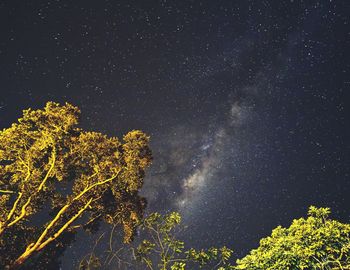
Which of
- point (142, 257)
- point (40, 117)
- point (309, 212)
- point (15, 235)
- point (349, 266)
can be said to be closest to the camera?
point (349, 266)

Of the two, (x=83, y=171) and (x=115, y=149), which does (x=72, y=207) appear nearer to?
(x=83, y=171)

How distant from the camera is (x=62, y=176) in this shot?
16.3 meters

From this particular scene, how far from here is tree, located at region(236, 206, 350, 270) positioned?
1112 centimetres

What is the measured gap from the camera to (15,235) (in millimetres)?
16391

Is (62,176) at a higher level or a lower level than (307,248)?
higher

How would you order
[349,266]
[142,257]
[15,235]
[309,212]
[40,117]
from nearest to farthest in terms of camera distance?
[349,266] → [309,212] → [142,257] → [40,117] → [15,235]

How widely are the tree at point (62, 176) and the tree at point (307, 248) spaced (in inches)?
226

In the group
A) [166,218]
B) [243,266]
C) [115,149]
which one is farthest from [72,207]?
[243,266]

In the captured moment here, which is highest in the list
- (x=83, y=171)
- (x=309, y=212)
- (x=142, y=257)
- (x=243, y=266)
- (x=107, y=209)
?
(x=83, y=171)

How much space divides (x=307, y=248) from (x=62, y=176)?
11.6 meters

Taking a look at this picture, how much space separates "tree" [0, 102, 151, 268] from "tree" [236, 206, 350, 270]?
5.74 metres

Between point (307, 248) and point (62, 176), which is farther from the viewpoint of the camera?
point (62, 176)

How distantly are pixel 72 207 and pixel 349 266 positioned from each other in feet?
41.1

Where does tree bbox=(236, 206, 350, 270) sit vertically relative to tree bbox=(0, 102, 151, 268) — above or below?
below
